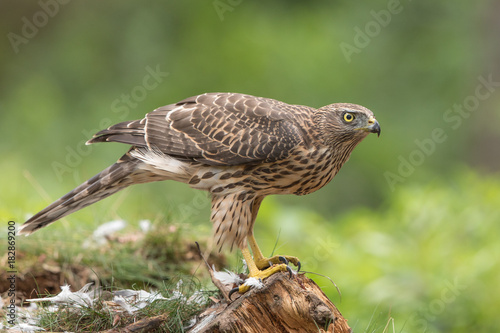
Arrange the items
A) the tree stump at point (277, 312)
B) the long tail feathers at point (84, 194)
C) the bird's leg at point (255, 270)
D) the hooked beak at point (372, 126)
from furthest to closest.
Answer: the long tail feathers at point (84, 194) → the hooked beak at point (372, 126) → the bird's leg at point (255, 270) → the tree stump at point (277, 312)

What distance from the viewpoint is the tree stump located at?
4078mm

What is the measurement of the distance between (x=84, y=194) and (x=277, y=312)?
1.89 m

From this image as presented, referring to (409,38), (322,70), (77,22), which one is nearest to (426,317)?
(322,70)

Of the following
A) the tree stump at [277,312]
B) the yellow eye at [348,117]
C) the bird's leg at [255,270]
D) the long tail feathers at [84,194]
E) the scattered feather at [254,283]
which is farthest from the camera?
the long tail feathers at [84,194]

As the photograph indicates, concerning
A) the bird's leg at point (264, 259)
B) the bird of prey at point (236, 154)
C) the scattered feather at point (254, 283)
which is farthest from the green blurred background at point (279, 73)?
the scattered feather at point (254, 283)

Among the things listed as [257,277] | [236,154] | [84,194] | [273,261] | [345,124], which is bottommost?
[273,261]

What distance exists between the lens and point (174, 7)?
14.4 m

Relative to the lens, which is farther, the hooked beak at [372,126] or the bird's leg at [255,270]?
the hooked beak at [372,126]

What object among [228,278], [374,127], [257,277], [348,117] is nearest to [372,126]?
[374,127]

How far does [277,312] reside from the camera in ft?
13.6

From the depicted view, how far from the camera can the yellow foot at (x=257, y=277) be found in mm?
4285

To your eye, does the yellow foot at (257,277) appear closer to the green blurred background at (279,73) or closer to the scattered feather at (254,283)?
the scattered feather at (254,283)

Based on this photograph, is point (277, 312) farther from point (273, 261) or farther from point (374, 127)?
point (374, 127)

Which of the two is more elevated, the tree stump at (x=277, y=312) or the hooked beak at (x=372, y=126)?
the hooked beak at (x=372, y=126)
